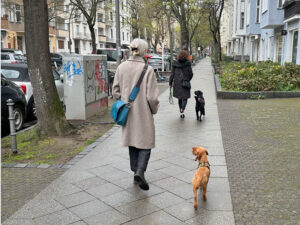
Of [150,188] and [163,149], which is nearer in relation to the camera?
[150,188]

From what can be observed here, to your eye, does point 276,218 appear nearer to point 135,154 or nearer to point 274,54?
point 135,154

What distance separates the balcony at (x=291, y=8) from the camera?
16.1 metres

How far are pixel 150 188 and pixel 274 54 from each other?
2152 centimetres

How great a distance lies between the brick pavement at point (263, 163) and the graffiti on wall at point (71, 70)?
3.90m

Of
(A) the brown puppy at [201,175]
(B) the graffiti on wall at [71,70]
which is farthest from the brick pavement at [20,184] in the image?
(B) the graffiti on wall at [71,70]

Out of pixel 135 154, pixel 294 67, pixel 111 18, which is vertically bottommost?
pixel 135 154

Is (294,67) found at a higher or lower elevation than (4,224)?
higher

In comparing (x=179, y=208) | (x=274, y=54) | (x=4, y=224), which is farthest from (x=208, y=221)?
(x=274, y=54)

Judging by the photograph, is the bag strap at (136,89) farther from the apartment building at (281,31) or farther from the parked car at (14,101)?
the apartment building at (281,31)

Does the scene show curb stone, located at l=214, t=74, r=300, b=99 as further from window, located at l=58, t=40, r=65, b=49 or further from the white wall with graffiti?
window, located at l=58, t=40, r=65, b=49

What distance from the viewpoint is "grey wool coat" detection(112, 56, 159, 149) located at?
160 inches

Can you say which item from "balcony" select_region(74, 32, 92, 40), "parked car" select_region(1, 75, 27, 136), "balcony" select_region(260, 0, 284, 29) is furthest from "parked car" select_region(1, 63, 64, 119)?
"balcony" select_region(74, 32, 92, 40)

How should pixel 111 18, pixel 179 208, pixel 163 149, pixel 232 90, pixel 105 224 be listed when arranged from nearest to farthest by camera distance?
pixel 105 224 < pixel 179 208 < pixel 163 149 < pixel 232 90 < pixel 111 18

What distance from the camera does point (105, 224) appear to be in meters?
3.42
